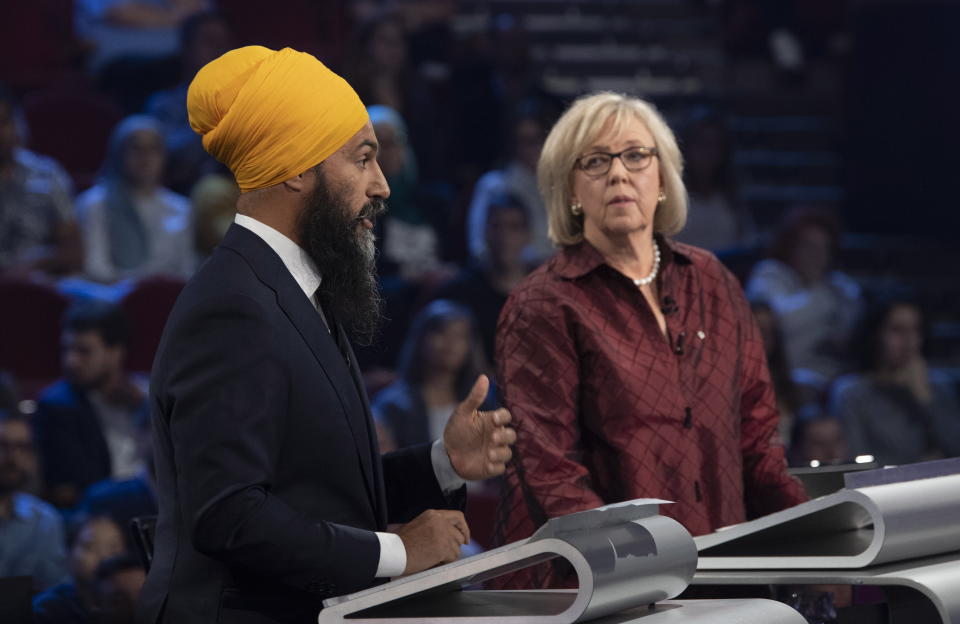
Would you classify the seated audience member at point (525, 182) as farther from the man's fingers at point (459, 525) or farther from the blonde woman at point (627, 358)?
the man's fingers at point (459, 525)

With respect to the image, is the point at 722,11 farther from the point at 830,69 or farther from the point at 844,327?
the point at 844,327

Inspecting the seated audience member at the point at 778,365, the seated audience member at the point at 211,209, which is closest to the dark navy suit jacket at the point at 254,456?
the seated audience member at the point at 778,365

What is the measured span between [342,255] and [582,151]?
2.57 ft

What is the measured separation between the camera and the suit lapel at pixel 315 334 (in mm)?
1755

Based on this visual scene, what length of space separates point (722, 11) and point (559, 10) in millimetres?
984

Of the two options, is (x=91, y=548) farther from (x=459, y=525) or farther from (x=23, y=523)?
(x=459, y=525)

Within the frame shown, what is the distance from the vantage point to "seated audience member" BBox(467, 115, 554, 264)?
608 centimetres

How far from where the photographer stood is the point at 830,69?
27.8ft

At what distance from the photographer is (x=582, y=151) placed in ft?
8.20

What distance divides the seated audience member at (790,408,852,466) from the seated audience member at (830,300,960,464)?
0.43 metres

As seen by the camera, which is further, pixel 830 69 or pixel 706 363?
pixel 830 69

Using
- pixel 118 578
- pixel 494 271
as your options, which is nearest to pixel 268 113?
pixel 118 578

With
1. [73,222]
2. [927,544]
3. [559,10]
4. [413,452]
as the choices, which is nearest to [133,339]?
[73,222]

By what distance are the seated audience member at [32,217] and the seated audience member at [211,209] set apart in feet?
1.52
